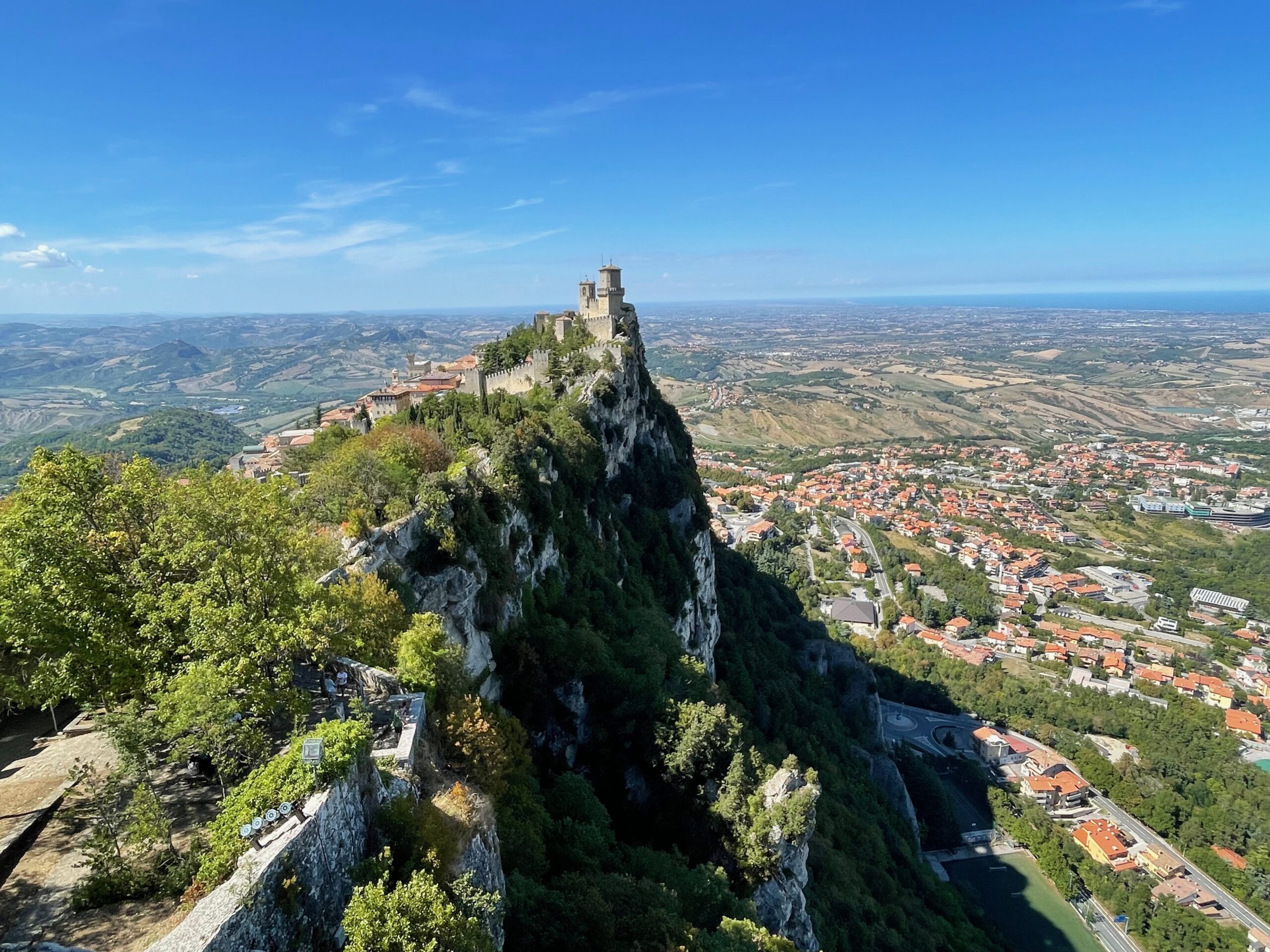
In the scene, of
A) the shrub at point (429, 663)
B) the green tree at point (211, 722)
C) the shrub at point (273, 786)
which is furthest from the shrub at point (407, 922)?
the shrub at point (429, 663)

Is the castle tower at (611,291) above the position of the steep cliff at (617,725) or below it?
above

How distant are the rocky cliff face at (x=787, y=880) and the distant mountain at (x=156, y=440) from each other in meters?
130

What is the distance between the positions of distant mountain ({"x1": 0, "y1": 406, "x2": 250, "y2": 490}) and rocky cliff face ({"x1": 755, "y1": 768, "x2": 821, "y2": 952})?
130 meters

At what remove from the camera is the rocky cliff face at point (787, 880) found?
25125mm

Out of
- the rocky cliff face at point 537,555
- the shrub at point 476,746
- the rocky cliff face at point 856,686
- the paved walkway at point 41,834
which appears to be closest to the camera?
the paved walkway at point 41,834

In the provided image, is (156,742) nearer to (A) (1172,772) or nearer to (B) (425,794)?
(B) (425,794)

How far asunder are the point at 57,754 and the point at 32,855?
3.25 m

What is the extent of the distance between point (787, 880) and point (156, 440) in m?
172

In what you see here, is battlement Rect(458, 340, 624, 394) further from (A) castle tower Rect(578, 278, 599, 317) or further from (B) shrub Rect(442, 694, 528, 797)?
(B) shrub Rect(442, 694, 528, 797)

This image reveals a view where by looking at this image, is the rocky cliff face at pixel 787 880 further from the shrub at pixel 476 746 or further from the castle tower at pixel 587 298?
the castle tower at pixel 587 298

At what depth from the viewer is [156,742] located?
42.0 ft

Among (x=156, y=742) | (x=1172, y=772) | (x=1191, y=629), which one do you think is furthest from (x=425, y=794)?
(x=1191, y=629)

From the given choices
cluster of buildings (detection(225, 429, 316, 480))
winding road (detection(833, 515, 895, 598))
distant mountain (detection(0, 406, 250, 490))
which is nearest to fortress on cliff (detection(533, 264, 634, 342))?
cluster of buildings (detection(225, 429, 316, 480))

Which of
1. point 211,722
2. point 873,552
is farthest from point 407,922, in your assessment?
point 873,552
